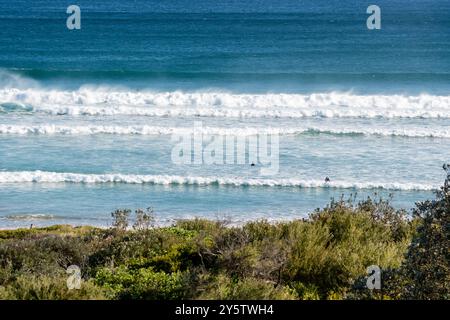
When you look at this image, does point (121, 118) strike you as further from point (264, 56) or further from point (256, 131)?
point (264, 56)

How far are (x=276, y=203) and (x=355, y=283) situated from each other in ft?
49.1

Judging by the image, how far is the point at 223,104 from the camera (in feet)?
140

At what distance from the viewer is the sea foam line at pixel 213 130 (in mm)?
33906

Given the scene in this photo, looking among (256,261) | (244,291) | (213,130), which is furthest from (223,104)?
(244,291)


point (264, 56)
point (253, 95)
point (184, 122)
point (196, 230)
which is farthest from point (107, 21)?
point (196, 230)

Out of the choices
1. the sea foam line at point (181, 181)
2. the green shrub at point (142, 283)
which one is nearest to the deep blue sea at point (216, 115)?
the sea foam line at point (181, 181)

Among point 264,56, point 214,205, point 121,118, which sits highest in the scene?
point 264,56

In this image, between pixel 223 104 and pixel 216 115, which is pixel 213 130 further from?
pixel 223 104

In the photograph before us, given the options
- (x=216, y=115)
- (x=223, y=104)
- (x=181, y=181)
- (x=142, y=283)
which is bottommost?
(x=181, y=181)

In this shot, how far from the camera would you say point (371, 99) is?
43.0 meters

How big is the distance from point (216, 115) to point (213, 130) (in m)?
4.77

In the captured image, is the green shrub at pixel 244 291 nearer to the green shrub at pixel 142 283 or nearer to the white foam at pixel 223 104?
the green shrub at pixel 142 283

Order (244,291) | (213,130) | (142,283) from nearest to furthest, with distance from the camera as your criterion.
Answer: (244,291), (142,283), (213,130)

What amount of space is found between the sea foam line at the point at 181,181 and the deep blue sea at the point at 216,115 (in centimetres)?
6
